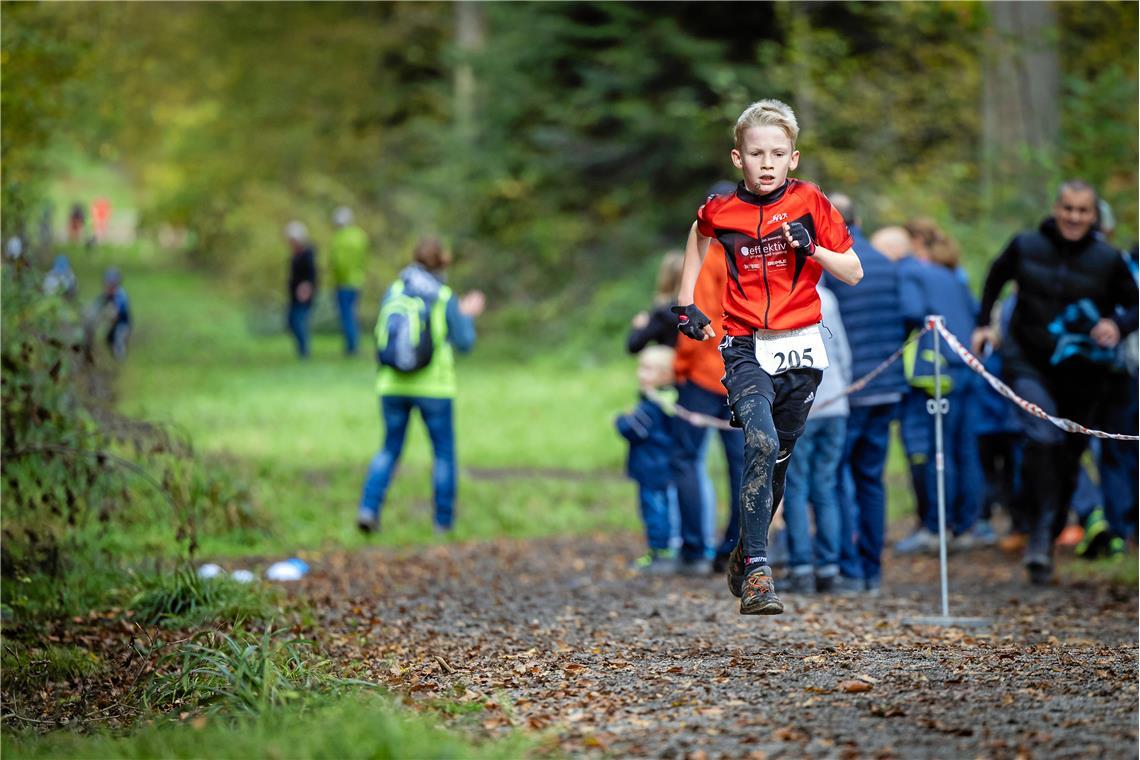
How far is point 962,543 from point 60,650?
6937 mm

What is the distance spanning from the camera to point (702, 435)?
10523 millimetres

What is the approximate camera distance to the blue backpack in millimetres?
11711

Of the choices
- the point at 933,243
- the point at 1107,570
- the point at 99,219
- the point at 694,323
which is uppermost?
the point at 99,219

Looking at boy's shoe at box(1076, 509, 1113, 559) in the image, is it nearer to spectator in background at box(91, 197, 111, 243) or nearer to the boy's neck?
the boy's neck

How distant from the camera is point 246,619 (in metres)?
8.06

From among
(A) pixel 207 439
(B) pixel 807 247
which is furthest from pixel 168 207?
(B) pixel 807 247

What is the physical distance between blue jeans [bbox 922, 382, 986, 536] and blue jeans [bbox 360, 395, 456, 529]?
3.51 metres

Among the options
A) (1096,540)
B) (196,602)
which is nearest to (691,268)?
(196,602)

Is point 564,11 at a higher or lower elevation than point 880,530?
higher

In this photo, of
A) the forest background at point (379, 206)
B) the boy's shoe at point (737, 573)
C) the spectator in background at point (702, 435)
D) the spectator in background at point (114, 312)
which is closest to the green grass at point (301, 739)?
the forest background at point (379, 206)

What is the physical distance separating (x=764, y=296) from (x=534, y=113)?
21946mm

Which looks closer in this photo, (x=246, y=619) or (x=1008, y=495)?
(x=246, y=619)

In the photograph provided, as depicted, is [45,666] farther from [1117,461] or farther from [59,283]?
[1117,461]

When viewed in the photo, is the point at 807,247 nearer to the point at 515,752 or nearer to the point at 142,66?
the point at 515,752
